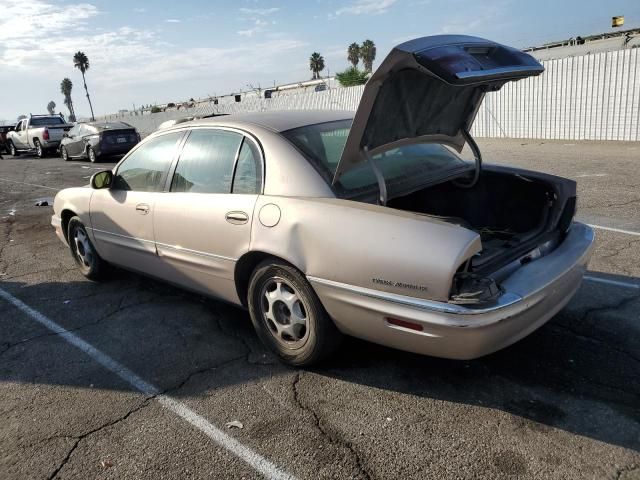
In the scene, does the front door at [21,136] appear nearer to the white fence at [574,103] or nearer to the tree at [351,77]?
the white fence at [574,103]

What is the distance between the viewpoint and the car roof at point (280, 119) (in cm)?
368

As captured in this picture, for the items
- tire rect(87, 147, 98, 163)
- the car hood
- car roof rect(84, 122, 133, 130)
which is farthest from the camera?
tire rect(87, 147, 98, 163)

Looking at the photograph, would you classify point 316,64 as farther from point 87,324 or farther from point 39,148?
point 87,324

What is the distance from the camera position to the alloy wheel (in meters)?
3.25

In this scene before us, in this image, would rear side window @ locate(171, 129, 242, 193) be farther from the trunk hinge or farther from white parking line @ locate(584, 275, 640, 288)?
white parking line @ locate(584, 275, 640, 288)

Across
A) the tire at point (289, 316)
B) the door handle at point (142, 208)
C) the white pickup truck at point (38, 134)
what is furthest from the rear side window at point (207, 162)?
the white pickup truck at point (38, 134)

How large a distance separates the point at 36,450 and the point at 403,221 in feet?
7.49

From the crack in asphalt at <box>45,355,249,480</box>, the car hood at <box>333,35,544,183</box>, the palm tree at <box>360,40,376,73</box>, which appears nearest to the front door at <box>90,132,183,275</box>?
the crack in asphalt at <box>45,355,249,480</box>

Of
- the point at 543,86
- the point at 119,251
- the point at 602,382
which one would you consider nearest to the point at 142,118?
the point at 543,86

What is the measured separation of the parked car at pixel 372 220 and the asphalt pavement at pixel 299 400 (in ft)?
1.17

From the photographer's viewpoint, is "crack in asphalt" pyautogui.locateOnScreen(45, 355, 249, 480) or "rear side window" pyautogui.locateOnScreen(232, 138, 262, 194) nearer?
"crack in asphalt" pyautogui.locateOnScreen(45, 355, 249, 480)

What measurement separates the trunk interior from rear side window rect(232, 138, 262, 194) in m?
0.91

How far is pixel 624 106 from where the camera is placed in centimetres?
1306

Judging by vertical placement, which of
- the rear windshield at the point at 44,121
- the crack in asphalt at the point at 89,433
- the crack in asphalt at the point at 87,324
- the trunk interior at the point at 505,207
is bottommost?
the crack in asphalt at the point at 89,433
